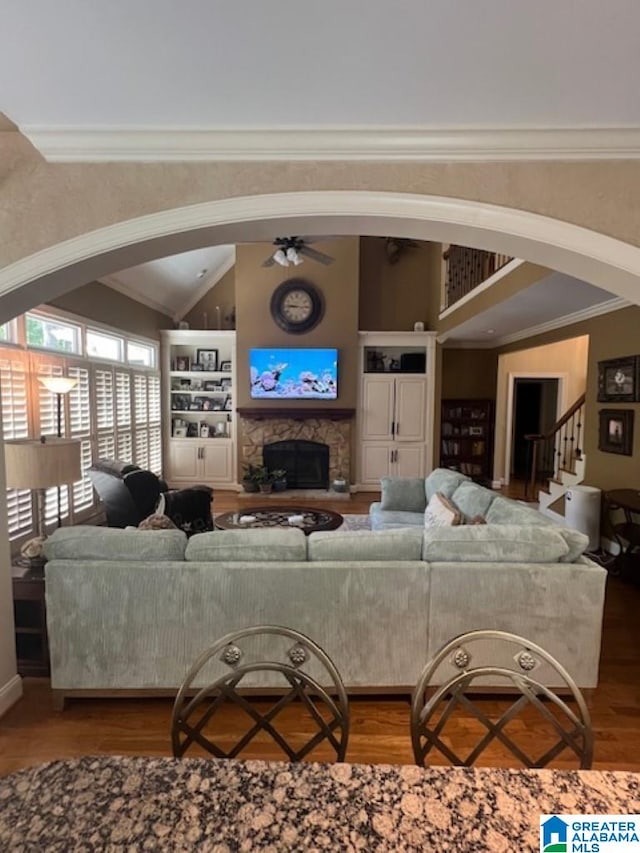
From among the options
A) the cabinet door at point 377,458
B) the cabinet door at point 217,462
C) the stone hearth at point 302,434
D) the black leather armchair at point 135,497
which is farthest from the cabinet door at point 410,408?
the black leather armchair at point 135,497

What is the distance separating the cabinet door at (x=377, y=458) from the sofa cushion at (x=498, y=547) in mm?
5172

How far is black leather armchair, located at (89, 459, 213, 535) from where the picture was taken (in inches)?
164

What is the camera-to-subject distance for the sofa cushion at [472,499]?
11.5 ft

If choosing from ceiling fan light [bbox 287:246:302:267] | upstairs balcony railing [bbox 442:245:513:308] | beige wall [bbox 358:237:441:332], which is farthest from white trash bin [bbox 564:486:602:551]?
beige wall [bbox 358:237:441:332]

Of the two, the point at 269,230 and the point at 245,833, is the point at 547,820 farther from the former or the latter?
the point at 269,230

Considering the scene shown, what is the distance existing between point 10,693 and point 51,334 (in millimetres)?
3361

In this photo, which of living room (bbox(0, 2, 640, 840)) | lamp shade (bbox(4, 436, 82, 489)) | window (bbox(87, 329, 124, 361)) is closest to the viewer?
living room (bbox(0, 2, 640, 840))

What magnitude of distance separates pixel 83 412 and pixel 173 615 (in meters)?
3.58

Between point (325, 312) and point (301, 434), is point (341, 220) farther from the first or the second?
point (301, 434)

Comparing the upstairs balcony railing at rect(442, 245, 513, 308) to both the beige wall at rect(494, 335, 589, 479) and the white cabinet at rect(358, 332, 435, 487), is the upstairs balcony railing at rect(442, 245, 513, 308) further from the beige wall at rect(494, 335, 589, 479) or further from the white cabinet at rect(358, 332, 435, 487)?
the beige wall at rect(494, 335, 589, 479)

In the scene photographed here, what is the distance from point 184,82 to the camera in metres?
1.56

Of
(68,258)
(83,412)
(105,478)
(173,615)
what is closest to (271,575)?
(173,615)

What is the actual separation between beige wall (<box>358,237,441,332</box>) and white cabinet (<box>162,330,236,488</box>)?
2.47 meters

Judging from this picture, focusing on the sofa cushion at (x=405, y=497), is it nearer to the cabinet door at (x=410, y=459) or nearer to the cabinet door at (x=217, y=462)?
the cabinet door at (x=410, y=459)
